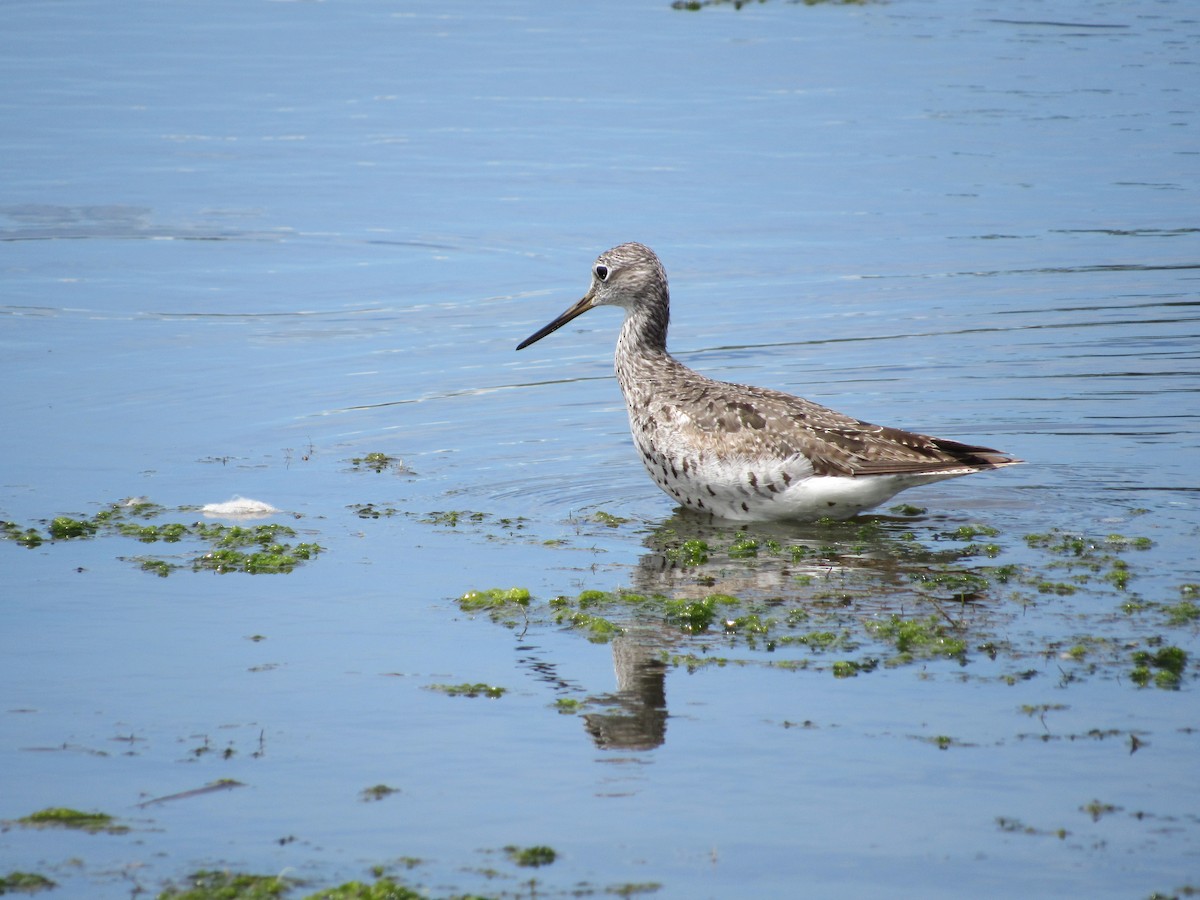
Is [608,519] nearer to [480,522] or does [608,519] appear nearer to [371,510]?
[480,522]

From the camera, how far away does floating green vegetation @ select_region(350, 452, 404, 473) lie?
11711mm

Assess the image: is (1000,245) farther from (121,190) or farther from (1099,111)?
(121,190)

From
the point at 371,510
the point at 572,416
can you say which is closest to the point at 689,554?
the point at 371,510

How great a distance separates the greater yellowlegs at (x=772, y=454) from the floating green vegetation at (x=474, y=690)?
3141 mm

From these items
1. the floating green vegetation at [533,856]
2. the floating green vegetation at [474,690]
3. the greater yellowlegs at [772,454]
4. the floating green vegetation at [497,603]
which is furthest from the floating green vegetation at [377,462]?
the floating green vegetation at [533,856]

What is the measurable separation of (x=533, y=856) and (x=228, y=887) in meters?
1.03

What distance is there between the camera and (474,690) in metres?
7.55

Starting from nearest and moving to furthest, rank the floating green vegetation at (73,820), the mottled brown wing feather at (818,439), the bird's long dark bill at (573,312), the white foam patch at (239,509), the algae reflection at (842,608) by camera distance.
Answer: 1. the floating green vegetation at (73,820)
2. the algae reflection at (842,608)
3. the mottled brown wing feather at (818,439)
4. the white foam patch at (239,509)
5. the bird's long dark bill at (573,312)

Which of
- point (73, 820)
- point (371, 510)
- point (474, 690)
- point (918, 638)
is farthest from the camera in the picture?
point (371, 510)

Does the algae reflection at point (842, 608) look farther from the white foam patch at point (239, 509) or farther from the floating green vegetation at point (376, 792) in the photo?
the white foam patch at point (239, 509)

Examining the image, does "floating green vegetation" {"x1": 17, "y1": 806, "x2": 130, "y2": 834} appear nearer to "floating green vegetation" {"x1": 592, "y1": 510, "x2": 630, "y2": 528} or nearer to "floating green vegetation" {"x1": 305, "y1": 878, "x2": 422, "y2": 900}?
"floating green vegetation" {"x1": 305, "y1": 878, "x2": 422, "y2": 900}

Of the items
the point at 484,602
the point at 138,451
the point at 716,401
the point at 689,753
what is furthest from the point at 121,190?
the point at 689,753

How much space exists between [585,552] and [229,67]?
1768 cm

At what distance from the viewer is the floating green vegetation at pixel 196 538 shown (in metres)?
9.52
